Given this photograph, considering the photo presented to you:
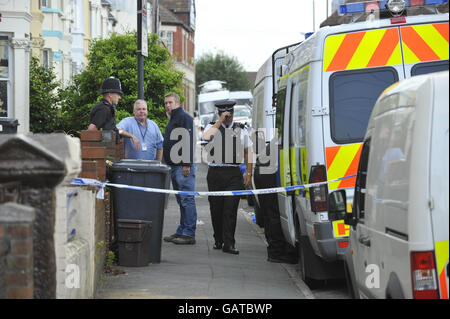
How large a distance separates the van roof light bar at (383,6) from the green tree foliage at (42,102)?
43.0 ft

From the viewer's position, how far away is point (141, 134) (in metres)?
11.6

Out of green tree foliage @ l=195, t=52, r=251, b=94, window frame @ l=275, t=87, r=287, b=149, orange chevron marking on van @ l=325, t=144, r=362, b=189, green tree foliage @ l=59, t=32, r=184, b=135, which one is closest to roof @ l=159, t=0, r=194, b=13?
green tree foliage @ l=195, t=52, r=251, b=94

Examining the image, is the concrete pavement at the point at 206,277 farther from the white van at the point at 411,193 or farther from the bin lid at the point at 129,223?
the white van at the point at 411,193

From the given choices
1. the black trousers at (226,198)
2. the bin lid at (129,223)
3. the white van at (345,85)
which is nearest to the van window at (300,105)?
the white van at (345,85)

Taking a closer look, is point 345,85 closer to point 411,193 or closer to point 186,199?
point 411,193

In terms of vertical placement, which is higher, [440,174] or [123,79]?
[123,79]

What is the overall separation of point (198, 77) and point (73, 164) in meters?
A: 97.2

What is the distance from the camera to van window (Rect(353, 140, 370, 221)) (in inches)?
256

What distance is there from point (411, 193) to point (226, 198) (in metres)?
6.70

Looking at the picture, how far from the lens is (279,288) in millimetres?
8664

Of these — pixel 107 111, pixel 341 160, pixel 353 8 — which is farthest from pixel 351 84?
pixel 107 111

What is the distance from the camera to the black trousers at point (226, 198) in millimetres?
11195
